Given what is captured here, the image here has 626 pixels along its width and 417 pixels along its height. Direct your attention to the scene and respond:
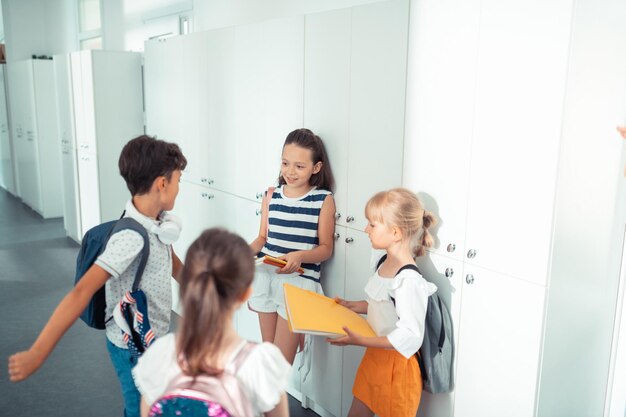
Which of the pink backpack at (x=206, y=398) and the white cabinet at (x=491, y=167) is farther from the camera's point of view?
the white cabinet at (x=491, y=167)

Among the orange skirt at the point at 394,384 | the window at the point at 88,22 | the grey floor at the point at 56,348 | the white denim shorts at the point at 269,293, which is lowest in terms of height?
the grey floor at the point at 56,348

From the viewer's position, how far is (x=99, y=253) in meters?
1.73

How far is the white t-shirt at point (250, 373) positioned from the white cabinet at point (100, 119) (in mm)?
3749

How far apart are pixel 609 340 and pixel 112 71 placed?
394 centimetres

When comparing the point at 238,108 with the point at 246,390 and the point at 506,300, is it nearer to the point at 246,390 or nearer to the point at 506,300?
the point at 506,300

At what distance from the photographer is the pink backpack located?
1.11 m

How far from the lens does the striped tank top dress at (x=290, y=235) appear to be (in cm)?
232

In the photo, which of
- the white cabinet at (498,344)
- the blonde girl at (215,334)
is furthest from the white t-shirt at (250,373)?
the white cabinet at (498,344)

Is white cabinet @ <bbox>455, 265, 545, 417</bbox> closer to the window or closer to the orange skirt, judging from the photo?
the orange skirt

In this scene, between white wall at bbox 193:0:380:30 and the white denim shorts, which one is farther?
white wall at bbox 193:0:380:30

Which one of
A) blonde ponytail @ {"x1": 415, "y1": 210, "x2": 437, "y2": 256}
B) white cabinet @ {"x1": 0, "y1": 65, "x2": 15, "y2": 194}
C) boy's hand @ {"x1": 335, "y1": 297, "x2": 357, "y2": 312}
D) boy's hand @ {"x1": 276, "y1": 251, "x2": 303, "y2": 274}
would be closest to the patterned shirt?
boy's hand @ {"x1": 276, "y1": 251, "x2": 303, "y2": 274}

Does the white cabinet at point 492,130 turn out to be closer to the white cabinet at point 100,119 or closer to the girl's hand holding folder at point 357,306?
the girl's hand holding folder at point 357,306

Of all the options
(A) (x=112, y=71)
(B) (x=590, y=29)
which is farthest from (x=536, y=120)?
(A) (x=112, y=71)

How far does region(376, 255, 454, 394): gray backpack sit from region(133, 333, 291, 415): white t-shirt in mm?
781
